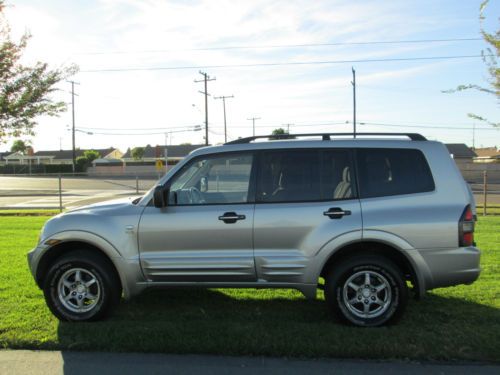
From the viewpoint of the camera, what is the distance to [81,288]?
4.88 meters

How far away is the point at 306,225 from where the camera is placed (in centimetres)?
458

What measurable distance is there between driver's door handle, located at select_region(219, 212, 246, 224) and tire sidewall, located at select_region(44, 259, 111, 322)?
137cm

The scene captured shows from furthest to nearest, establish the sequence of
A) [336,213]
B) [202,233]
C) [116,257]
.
A: 1. [116,257]
2. [202,233]
3. [336,213]

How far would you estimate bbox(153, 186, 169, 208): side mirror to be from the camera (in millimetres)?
4723

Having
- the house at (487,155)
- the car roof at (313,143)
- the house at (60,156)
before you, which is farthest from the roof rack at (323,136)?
the house at (60,156)

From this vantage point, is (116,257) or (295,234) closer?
(295,234)

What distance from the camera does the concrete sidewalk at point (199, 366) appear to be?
12.4 ft

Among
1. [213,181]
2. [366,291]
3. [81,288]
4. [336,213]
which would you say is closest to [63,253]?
[81,288]

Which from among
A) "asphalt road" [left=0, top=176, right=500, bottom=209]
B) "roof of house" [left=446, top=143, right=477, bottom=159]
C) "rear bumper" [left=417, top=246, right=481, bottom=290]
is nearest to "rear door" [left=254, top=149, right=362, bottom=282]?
"rear bumper" [left=417, top=246, right=481, bottom=290]

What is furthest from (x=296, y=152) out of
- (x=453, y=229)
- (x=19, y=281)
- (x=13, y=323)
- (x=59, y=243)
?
(x=19, y=281)

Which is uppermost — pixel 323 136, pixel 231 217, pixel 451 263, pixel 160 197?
pixel 323 136

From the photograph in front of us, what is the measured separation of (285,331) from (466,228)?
2.00 m

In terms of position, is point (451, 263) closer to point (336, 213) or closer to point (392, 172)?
point (392, 172)

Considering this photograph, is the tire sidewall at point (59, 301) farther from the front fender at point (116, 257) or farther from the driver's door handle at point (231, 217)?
the driver's door handle at point (231, 217)
